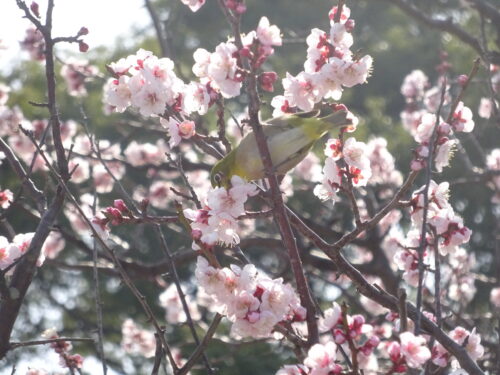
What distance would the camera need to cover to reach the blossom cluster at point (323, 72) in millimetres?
2480

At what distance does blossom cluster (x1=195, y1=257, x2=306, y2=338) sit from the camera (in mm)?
1987

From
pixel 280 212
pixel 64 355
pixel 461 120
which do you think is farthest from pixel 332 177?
pixel 64 355

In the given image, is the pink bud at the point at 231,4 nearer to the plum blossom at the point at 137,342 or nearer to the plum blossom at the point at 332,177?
the plum blossom at the point at 332,177

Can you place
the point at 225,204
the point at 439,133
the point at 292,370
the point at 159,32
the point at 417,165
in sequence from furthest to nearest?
the point at 159,32 < the point at 439,133 < the point at 417,165 < the point at 225,204 < the point at 292,370

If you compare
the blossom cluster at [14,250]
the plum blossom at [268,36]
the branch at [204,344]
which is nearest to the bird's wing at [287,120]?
the plum blossom at [268,36]

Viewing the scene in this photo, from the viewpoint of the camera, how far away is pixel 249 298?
2.01 meters

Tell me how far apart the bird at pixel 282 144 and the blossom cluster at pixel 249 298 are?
1.47 feet

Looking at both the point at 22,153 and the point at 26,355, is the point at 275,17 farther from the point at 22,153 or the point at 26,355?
the point at 22,153

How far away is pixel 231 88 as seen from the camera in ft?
7.52

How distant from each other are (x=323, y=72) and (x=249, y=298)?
2.64 ft

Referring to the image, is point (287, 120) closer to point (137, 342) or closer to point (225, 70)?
point (225, 70)

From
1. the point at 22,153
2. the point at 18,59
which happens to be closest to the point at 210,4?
the point at 18,59

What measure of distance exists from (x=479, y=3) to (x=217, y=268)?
272 cm

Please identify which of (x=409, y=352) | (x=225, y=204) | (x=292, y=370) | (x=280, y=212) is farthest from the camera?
(x=225, y=204)
